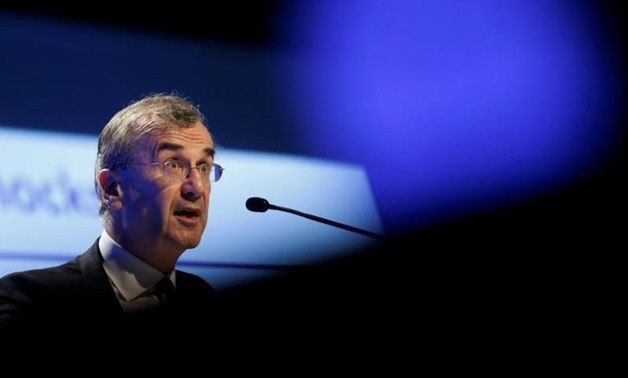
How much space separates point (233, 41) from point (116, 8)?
377 mm

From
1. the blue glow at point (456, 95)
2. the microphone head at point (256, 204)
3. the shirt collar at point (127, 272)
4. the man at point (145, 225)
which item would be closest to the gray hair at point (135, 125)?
the man at point (145, 225)

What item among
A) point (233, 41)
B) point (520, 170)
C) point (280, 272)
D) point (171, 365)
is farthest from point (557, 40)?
point (171, 365)

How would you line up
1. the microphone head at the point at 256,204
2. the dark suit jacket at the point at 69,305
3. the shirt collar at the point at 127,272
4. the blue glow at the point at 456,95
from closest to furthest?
the dark suit jacket at the point at 69,305 < the shirt collar at the point at 127,272 < the microphone head at the point at 256,204 < the blue glow at the point at 456,95

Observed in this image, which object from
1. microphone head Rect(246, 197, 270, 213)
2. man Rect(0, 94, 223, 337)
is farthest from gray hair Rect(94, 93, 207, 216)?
microphone head Rect(246, 197, 270, 213)

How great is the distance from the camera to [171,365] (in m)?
1.55

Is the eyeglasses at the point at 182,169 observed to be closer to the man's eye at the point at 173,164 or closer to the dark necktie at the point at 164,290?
the man's eye at the point at 173,164

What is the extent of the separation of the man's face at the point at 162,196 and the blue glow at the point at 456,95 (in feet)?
3.66

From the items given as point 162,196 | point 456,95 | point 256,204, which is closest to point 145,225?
point 162,196

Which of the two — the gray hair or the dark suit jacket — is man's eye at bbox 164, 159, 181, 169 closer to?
the gray hair

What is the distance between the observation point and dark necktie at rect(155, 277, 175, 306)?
158 cm

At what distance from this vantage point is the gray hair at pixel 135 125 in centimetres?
161

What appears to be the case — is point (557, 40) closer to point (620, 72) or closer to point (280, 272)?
point (620, 72)

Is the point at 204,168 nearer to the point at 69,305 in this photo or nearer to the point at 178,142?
the point at 178,142

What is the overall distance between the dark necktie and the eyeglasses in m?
0.21
